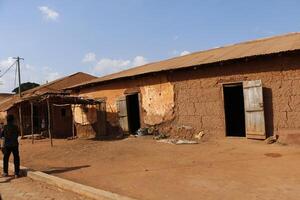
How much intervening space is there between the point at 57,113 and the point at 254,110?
13.9 meters

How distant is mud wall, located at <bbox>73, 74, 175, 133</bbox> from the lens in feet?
53.1

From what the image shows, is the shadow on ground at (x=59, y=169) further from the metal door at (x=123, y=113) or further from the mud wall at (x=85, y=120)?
the mud wall at (x=85, y=120)

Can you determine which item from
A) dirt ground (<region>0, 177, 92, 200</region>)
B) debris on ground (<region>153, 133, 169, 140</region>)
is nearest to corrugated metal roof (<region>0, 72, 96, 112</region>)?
debris on ground (<region>153, 133, 169, 140</region>)

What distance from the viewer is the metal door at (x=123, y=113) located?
722 inches

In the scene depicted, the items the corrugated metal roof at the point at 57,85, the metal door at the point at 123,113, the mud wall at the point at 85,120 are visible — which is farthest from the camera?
the corrugated metal roof at the point at 57,85

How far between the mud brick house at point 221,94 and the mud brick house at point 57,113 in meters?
1.52

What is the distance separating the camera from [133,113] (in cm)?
1956

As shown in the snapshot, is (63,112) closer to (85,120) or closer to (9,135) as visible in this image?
(85,120)

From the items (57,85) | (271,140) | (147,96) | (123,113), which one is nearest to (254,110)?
(271,140)

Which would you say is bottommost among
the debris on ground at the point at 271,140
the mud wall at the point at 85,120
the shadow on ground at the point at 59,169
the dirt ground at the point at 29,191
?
the dirt ground at the point at 29,191

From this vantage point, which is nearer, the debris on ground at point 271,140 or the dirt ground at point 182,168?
the dirt ground at point 182,168

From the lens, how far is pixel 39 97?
18109 mm

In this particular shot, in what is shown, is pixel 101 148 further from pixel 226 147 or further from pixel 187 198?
pixel 187 198

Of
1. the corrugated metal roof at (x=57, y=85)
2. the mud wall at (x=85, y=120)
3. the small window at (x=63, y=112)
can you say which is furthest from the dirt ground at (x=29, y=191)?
the corrugated metal roof at (x=57, y=85)
